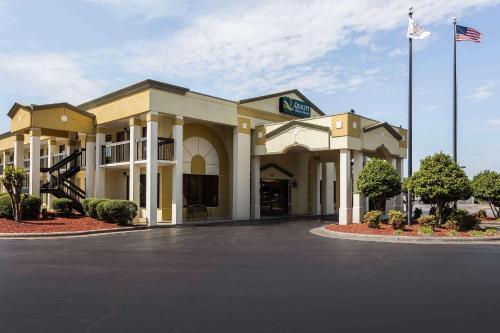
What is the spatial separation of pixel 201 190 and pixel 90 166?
7.05 metres

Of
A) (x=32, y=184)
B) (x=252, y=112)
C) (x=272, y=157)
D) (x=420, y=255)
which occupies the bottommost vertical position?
(x=420, y=255)

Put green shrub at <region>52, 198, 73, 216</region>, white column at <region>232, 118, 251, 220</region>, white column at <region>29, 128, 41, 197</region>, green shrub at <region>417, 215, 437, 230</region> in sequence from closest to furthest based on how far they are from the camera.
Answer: green shrub at <region>417, 215, 437, 230</region>
green shrub at <region>52, 198, 73, 216</region>
white column at <region>29, 128, 41, 197</region>
white column at <region>232, 118, 251, 220</region>

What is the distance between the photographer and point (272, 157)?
32.5 meters

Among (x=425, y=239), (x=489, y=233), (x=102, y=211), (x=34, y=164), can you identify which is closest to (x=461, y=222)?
(x=489, y=233)

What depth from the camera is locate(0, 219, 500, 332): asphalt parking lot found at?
20.6 ft

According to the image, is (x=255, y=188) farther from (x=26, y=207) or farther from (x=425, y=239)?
(x=425, y=239)

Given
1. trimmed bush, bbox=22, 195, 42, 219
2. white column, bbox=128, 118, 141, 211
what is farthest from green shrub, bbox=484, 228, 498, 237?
trimmed bush, bbox=22, 195, 42, 219

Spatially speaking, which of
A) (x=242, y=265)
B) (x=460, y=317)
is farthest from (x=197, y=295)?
(x=460, y=317)

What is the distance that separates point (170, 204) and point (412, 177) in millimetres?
13427

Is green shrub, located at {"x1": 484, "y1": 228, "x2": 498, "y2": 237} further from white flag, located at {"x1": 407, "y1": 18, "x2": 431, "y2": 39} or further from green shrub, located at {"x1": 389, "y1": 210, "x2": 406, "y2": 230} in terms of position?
white flag, located at {"x1": 407, "y1": 18, "x2": 431, "y2": 39}

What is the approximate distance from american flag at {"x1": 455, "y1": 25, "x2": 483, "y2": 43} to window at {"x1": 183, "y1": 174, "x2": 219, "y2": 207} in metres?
16.2

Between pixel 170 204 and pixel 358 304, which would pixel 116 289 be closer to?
pixel 358 304

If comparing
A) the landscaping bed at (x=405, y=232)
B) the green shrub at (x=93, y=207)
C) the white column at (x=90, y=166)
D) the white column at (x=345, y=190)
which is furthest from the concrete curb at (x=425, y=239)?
the white column at (x=90, y=166)

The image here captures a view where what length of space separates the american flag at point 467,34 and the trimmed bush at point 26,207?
2400 centimetres
